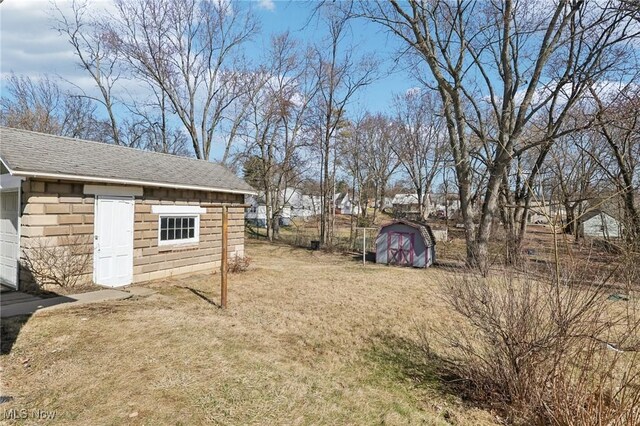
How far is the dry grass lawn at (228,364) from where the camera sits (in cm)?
328

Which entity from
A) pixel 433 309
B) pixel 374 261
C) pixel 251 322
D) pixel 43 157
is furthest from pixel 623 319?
pixel 374 261

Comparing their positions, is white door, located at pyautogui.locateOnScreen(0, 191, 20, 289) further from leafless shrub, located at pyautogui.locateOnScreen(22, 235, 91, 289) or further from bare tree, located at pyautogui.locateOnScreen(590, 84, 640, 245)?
bare tree, located at pyautogui.locateOnScreen(590, 84, 640, 245)

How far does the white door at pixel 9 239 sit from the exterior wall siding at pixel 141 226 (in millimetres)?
425

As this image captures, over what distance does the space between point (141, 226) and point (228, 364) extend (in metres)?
5.65

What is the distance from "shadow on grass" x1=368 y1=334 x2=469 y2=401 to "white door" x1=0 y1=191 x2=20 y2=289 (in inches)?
286

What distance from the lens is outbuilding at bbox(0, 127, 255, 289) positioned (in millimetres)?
6777

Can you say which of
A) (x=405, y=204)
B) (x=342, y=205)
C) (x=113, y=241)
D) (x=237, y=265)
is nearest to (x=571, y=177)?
(x=237, y=265)

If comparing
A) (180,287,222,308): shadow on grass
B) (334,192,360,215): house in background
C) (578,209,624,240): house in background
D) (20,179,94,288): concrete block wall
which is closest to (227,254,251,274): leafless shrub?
(180,287,222,308): shadow on grass

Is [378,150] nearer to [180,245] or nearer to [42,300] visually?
[180,245]

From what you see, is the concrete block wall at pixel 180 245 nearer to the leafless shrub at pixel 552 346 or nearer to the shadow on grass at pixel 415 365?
the shadow on grass at pixel 415 365

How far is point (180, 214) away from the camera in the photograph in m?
9.62

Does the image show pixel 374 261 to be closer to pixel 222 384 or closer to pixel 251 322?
pixel 251 322

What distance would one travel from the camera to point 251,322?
6059 millimetres

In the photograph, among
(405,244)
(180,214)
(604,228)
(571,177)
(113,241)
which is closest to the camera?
(604,228)
